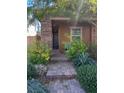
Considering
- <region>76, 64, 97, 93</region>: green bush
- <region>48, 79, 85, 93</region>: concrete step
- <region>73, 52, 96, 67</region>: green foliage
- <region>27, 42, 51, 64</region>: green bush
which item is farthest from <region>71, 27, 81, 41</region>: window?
<region>76, 64, 97, 93</region>: green bush

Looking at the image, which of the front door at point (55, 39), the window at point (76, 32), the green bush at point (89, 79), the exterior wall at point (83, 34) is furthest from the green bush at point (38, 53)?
the front door at point (55, 39)

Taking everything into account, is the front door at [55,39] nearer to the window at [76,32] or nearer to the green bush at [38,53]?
the window at [76,32]

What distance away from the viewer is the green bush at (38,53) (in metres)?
9.10

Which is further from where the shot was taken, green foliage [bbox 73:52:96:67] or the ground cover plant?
green foliage [bbox 73:52:96:67]

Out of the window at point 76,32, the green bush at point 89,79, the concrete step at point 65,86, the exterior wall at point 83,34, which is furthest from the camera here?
the window at point 76,32

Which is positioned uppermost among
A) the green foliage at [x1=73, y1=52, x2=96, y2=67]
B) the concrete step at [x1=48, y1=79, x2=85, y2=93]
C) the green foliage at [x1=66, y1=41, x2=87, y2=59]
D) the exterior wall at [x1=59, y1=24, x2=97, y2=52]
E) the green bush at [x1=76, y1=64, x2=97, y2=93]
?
the exterior wall at [x1=59, y1=24, x2=97, y2=52]

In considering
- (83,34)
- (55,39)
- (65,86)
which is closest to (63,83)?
(65,86)

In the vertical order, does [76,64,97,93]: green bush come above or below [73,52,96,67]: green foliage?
below

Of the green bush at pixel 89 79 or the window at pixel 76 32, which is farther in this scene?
the window at pixel 76 32

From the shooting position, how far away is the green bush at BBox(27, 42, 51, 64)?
358 inches

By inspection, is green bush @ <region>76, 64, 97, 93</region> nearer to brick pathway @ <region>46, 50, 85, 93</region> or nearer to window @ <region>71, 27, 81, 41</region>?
brick pathway @ <region>46, 50, 85, 93</region>

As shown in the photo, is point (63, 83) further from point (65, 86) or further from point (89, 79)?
point (89, 79)
